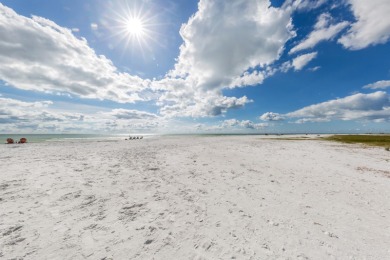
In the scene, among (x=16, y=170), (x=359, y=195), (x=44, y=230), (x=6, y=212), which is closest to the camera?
(x=44, y=230)

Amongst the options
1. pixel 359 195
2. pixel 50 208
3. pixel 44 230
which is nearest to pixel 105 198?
pixel 50 208

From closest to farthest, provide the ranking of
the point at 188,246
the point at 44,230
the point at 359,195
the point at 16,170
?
the point at 188,246 → the point at 44,230 → the point at 359,195 → the point at 16,170

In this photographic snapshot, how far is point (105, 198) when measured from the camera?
7703 millimetres

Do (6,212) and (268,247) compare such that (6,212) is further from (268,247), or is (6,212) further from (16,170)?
(268,247)

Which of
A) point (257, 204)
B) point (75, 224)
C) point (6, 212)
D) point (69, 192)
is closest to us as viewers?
point (75, 224)

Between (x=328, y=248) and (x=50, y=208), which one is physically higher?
(x=50, y=208)

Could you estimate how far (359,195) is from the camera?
8797 millimetres

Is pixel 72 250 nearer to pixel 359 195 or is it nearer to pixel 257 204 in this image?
pixel 257 204

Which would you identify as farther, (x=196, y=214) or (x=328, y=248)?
(x=196, y=214)

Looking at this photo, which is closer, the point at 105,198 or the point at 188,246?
the point at 188,246

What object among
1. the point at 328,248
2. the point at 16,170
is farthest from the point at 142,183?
the point at 16,170

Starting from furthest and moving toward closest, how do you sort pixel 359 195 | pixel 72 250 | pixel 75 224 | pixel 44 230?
pixel 359 195
pixel 75 224
pixel 44 230
pixel 72 250

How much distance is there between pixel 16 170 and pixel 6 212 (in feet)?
24.3

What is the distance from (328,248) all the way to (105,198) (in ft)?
26.5
